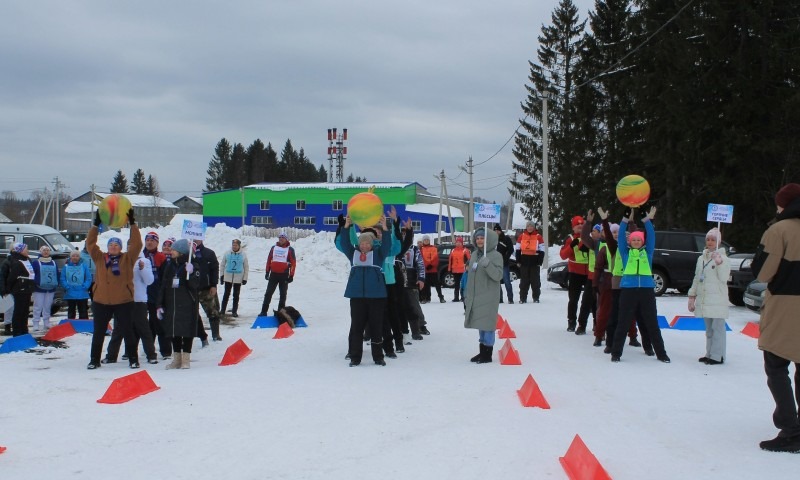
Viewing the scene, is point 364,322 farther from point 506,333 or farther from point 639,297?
point 639,297

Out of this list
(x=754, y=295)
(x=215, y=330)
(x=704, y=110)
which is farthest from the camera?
(x=704, y=110)

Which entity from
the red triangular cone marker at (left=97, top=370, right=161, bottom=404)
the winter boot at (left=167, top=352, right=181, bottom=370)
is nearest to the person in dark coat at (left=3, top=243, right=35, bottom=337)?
the winter boot at (left=167, top=352, right=181, bottom=370)

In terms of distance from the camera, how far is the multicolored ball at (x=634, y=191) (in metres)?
9.47

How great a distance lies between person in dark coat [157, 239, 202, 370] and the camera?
9414 millimetres

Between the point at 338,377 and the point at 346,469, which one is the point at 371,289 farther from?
the point at 346,469

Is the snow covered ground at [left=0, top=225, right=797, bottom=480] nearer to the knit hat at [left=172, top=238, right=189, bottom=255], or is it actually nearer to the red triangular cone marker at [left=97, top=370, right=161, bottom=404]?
the red triangular cone marker at [left=97, top=370, right=161, bottom=404]

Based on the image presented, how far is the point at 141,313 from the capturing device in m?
9.63

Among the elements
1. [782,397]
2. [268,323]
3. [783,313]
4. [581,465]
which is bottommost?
[268,323]

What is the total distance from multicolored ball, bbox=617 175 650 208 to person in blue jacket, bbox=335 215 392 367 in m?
3.44

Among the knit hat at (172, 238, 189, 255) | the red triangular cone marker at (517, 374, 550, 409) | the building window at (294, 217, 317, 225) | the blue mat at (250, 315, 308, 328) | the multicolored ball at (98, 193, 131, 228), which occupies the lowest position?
the blue mat at (250, 315, 308, 328)

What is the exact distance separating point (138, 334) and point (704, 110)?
25.6 metres

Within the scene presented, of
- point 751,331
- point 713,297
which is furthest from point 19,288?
point 751,331

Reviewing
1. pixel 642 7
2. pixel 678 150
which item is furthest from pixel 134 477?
pixel 642 7

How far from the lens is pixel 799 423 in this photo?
18.1ft
